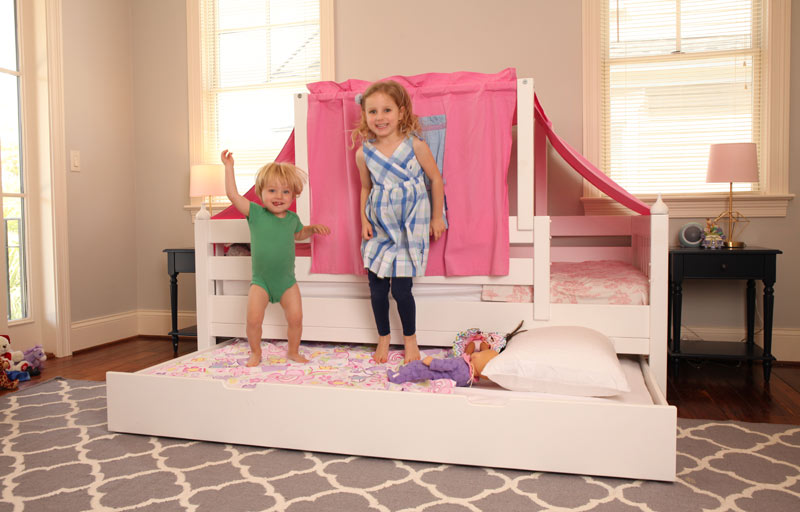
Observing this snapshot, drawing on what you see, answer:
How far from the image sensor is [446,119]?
7.69 ft

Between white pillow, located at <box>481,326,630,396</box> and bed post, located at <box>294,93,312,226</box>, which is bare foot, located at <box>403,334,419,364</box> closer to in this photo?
white pillow, located at <box>481,326,630,396</box>

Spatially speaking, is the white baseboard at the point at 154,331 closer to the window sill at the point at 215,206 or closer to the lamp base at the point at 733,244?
the lamp base at the point at 733,244

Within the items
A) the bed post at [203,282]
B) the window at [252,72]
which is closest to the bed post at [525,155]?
the bed post at [203,282]

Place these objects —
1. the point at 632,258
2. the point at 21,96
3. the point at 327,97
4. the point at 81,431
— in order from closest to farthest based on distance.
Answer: the point at 81,431 < the point at 327,97 < the point at 632,258 < the point at 21,96

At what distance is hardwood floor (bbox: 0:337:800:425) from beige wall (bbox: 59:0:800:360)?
0.27m

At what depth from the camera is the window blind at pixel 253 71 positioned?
142 inches

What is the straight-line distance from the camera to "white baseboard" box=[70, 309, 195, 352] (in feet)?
11.3

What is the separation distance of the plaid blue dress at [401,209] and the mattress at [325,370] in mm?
366

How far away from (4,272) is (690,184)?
3604 millimetres

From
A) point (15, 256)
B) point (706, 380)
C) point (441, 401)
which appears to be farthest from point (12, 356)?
point (706, 380)

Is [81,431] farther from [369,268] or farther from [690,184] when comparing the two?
[690,184]

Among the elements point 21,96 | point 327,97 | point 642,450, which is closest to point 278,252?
point 327,97

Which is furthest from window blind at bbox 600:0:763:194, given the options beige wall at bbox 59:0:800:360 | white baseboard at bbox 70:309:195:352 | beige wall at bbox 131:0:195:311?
white baseboard at bbox 70:309:195:352

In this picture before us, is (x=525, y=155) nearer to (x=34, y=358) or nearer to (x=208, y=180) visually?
(x=208, y=180)
